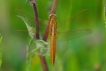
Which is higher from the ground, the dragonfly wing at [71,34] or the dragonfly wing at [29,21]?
the dragonfly wing at [29,21]

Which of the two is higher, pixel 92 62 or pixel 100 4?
pixel 100 4

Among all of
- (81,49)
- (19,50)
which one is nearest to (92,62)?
(81,49)

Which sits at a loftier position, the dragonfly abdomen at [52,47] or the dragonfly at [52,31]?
the dragonfly at [52,31]

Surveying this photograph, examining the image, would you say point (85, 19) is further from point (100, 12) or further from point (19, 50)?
point (19, 50)

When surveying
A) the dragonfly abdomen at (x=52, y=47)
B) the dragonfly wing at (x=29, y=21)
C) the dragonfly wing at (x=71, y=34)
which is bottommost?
the dragonfly abdomen at (x=52, y=47)

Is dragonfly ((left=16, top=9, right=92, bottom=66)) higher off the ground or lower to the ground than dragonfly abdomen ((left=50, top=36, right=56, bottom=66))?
higher

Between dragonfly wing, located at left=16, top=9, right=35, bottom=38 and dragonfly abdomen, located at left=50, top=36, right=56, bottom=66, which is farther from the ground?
dragonfly wing, located at left=16, top=9, right=35, bottom=38

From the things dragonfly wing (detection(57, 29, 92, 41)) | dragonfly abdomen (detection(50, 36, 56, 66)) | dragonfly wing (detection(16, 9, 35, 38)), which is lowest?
dragonfly abdomen (detection(50, 36, 56, 66))

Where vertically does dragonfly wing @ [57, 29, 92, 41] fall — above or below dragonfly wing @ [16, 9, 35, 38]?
below
